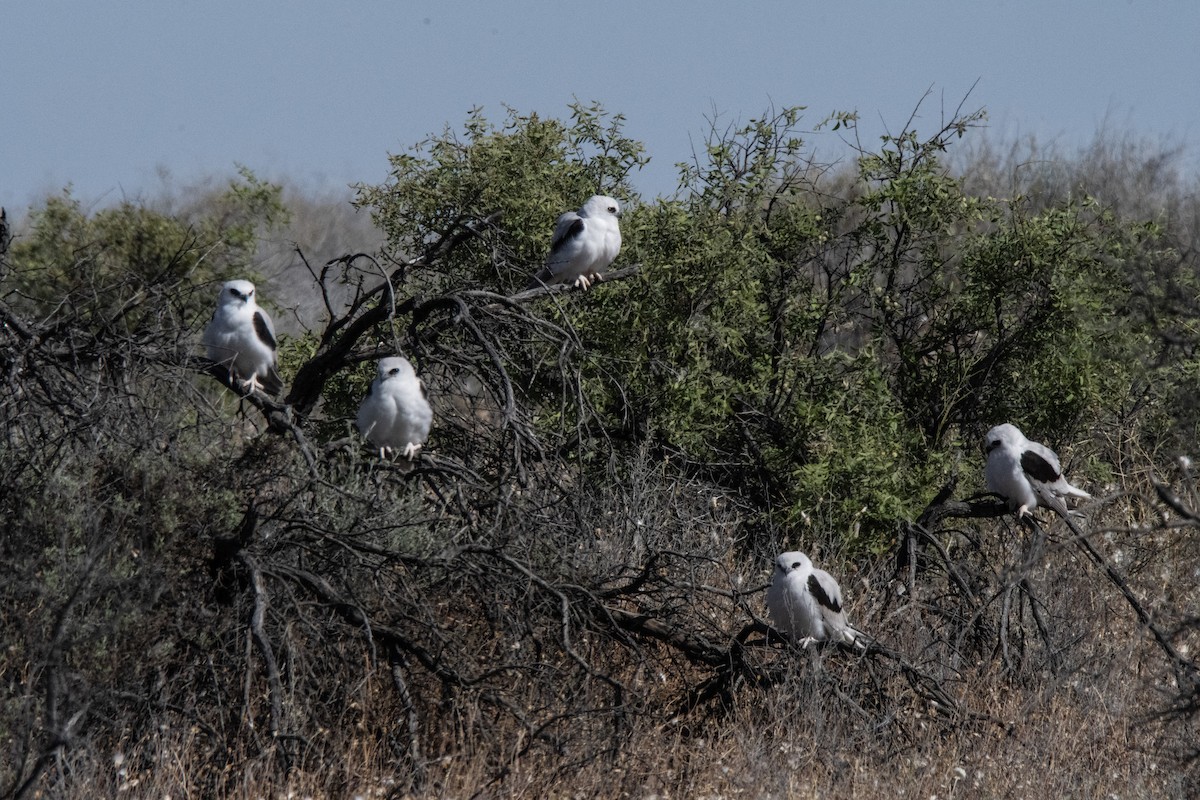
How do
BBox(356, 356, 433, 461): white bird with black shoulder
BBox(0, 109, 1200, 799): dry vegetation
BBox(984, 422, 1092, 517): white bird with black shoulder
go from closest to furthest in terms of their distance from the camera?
BBox(0, 109, 1200, 799): dry vegetation < BBox(356, 356, 433, 461): white bird with black shoulder < BBox(984, 422, 1092, 517): white bird with black shoulder

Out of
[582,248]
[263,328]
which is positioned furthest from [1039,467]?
[263,328]

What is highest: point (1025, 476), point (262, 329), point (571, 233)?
point (571, 233)

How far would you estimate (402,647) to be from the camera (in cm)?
618

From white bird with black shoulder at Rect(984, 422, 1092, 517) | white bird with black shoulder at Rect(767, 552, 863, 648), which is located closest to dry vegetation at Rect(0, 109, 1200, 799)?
white bird with black shoulder at Rect(767, 552, 863, 648)

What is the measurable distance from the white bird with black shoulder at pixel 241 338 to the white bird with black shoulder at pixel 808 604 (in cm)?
275

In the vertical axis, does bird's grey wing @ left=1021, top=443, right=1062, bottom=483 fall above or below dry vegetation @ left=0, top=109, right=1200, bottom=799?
above

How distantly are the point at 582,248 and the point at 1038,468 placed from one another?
281 centimetres

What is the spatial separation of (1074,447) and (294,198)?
91.4 ft

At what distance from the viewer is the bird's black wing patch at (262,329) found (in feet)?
22.7

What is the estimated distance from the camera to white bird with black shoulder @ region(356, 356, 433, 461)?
6.46 metres

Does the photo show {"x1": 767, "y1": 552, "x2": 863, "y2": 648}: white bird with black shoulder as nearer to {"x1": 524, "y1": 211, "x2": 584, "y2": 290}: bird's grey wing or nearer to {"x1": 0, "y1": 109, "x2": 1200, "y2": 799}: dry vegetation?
{"x1": 0, "y1": 109, "x2": 1200, "y2": 799}: dry vegetation

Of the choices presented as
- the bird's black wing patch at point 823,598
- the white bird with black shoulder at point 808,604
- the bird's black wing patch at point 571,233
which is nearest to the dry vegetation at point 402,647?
the white bird with black shoulder at point 808,604

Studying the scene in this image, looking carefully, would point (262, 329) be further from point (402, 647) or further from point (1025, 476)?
point (1025, 476)

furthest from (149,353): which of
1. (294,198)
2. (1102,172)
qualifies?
(294,198)
